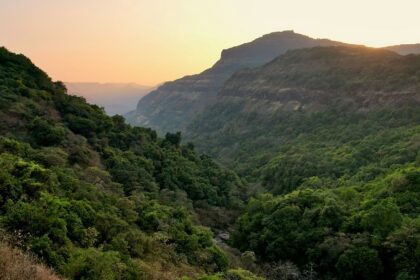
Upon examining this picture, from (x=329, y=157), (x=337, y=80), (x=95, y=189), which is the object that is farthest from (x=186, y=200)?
(x=337, y=80)

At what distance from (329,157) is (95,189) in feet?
195

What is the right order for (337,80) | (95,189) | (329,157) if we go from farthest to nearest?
(337,80) → (329,157) → (95,189)

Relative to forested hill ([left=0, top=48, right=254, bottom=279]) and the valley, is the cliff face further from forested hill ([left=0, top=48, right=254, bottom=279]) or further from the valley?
forested hill ([left=0, top=48, right=254, bottom=279])

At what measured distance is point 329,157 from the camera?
8612cm

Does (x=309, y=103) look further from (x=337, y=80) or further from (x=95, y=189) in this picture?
(x=95, y=189)

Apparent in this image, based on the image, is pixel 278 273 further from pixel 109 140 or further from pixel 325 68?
pixel 325 68

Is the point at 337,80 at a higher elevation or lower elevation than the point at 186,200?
higher

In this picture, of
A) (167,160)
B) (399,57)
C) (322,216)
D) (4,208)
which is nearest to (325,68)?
(399,57)

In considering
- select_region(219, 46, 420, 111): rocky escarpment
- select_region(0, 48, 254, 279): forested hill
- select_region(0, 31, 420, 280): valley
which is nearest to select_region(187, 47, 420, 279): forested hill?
select_region(0, 31, 420, 280): valley

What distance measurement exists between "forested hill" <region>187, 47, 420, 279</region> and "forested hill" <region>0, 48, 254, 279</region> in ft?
33.3

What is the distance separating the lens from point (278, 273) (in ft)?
137

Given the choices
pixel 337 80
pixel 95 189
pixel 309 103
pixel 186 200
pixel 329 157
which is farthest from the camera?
pixel 309 103

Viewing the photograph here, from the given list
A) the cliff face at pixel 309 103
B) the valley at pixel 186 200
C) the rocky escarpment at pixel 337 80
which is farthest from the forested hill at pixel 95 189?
the rocky escarpment at pixel 337 80

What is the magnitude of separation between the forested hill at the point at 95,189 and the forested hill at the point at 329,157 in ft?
33.3
